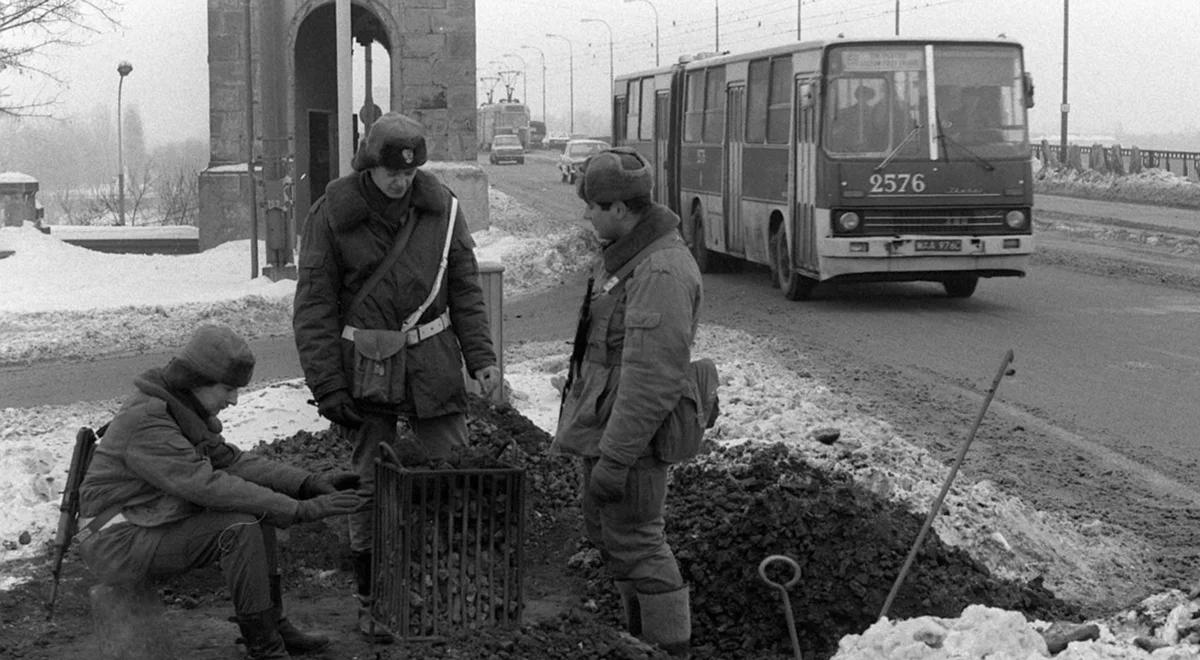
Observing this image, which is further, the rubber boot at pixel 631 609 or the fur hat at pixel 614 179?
the rubber boot at pixel 631 609

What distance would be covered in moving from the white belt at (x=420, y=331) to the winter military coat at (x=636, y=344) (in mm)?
711

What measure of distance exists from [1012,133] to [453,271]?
1203 cm

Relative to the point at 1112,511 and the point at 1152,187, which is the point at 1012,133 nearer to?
the point at 1112,511

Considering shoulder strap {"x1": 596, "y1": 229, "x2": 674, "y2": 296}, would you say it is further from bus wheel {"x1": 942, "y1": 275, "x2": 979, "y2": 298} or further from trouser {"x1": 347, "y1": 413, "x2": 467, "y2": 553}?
bus wheel {"x1": 942, "y1": 275, "x2": 979, "y2": 298}

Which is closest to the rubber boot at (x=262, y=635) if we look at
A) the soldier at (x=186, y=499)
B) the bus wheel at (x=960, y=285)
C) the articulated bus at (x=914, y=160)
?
the soldier at (x=186, y=499)

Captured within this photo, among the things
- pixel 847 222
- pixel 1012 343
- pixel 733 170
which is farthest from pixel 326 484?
pixel 733 170

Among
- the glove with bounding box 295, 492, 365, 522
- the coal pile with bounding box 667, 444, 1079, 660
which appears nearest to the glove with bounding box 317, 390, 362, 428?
the glove with bounding box 295, 492, 365, 522

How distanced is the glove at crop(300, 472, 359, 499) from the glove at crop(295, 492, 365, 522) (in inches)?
4.2

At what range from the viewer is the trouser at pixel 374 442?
5.96m

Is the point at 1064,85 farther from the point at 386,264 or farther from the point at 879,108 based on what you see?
the point at 386,264

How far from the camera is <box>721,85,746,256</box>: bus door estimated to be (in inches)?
787

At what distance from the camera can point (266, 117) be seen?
20.6 metres

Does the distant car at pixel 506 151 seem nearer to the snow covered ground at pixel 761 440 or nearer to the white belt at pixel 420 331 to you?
the snow covered ground at pixel 761 440

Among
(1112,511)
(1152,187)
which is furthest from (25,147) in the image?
(1112,511)
